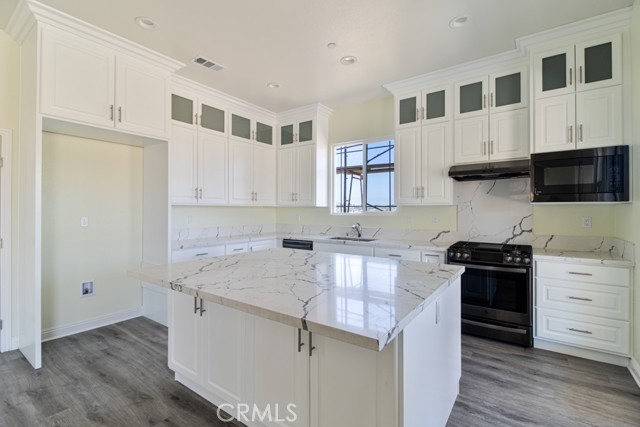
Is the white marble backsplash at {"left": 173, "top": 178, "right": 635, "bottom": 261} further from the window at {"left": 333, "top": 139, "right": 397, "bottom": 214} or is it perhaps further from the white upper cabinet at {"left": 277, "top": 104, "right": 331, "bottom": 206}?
the white upper cabinet at {"left": 277, "top": 104, "right": 331, "bottom": 206}

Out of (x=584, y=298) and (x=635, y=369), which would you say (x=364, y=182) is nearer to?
(x=584, y=298)

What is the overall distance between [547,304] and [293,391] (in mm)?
2498

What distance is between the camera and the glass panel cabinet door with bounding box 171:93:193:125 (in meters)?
3.57

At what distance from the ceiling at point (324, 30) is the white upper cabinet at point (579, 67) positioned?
0.26 m

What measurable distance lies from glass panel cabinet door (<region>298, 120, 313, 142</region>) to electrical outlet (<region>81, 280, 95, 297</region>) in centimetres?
323

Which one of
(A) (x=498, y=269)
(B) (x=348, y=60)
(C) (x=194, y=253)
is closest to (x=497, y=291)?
(A) (x=498, y=269)

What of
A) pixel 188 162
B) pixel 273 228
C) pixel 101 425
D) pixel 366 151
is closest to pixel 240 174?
pixel 188 162

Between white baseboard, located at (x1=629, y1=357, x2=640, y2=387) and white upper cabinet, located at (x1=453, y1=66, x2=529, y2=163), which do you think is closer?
white baseboard, located at (x1=629, y1=357, x2=640, y2=387)

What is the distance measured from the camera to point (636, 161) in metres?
2.38

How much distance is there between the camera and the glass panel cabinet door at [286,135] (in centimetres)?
487

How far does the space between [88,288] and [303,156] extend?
3148 millimetres

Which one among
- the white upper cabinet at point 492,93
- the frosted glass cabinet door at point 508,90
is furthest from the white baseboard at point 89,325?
the frosted glass cabinet door at point 508,90

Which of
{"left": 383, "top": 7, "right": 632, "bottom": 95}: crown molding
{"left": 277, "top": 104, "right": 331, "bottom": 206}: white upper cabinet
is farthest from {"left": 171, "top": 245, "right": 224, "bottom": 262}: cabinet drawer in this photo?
{"left": 383, "top": 7, "right": 632, "bottom": 95}: crown molding

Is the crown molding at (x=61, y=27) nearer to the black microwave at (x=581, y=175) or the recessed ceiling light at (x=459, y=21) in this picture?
the recessed ceiling light at (x=459, y=21)
